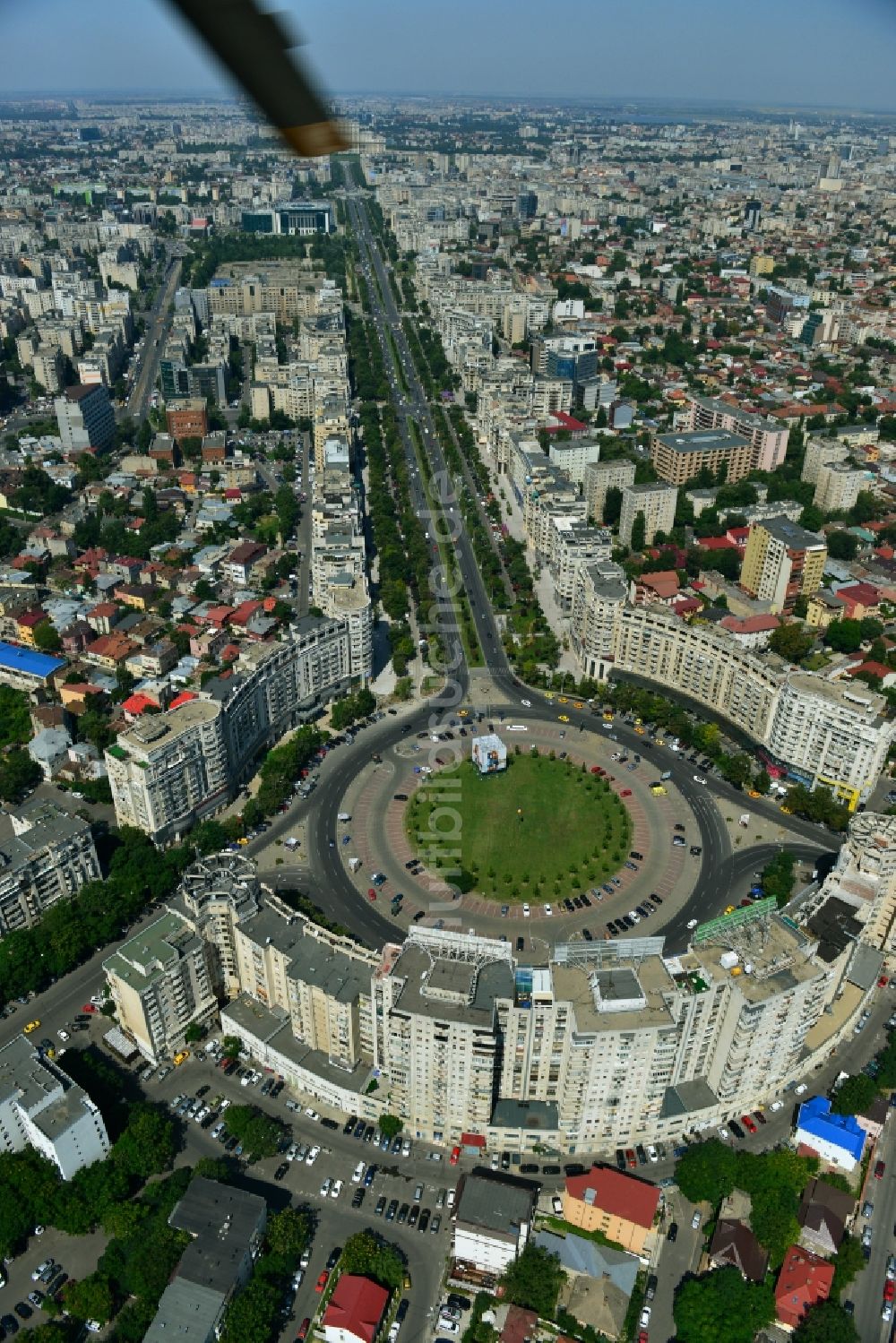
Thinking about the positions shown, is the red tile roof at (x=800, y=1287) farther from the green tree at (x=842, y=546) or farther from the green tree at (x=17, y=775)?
the green tree at (x=842, y=546)

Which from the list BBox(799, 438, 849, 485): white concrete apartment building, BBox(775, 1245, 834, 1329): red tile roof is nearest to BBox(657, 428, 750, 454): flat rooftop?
BBox(799, 438, 849, 485): white concrete apartment building

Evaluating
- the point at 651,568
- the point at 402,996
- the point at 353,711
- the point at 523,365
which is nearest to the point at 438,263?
the point at 523,365

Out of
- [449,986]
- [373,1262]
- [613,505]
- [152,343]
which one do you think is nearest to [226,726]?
[449,986]

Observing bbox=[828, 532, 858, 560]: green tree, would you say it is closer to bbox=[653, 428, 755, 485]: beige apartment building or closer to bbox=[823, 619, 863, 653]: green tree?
bbox=[823, 619, 863, 653]: green tree

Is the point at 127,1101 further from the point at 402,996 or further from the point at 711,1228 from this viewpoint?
the point at 711,1228

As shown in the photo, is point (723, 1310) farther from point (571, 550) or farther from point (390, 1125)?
point (571, 550)
